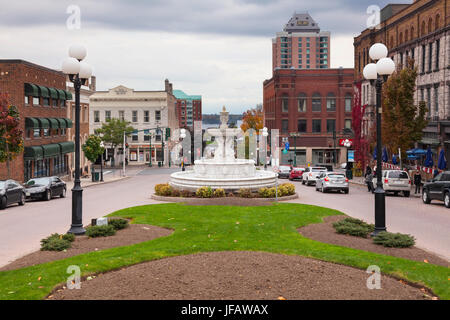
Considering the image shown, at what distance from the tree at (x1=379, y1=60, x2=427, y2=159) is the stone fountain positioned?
39.3ft

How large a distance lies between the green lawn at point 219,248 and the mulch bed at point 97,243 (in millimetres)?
558

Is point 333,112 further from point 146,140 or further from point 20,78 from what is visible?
point 20,78

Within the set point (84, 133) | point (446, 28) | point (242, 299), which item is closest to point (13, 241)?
point (242, 299)

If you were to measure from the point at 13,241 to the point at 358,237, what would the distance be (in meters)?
9.98

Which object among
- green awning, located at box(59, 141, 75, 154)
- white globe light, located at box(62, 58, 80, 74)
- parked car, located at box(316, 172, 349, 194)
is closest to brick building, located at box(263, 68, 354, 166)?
green awning, located at box(59, 141, 75, 154)

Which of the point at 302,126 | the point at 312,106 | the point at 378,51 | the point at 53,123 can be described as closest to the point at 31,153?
the point at 53,123

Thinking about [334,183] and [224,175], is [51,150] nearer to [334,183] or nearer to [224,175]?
[224,175]

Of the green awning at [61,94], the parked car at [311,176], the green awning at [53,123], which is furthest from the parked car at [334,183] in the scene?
the green awning at [61,94]

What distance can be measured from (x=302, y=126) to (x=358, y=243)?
74830 millimetres

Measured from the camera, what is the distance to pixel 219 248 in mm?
12938

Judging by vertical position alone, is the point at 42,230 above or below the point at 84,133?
below

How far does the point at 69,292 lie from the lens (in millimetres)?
9445

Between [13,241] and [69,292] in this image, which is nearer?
[69,292]

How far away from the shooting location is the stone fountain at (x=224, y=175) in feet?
99.2
